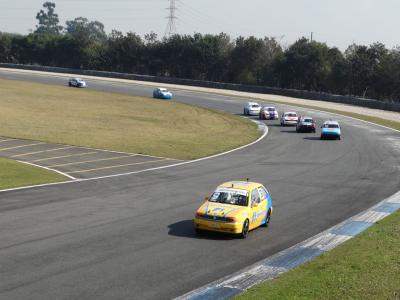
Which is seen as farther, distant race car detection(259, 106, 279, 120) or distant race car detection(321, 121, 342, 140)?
distant race car detection(259, 106, 279, 120)

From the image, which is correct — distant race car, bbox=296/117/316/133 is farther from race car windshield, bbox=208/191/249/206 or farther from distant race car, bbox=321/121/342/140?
race car windshield, bbox=208/191/249/206

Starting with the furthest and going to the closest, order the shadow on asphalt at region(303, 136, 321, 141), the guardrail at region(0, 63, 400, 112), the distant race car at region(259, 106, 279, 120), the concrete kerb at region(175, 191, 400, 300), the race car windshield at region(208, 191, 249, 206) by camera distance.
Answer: the guardrail at region(0, 63, 400, 112), the distant race car at region(259, 106, 279, 120), the shadow on asphalt at region(303, 136, 321, 141), the race car windshield at region(208, 191, 249, 206), the concrete kerb at region(175, 191, 400, 300)

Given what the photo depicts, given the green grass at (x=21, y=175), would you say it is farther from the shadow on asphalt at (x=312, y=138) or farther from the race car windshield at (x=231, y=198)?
the shadow on asphalt at (x=312, y=138)

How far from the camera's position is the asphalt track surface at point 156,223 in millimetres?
14898

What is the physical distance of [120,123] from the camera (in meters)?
60.4

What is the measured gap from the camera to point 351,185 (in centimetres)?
3200

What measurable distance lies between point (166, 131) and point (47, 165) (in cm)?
2205

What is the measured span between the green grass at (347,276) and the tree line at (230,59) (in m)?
87.9

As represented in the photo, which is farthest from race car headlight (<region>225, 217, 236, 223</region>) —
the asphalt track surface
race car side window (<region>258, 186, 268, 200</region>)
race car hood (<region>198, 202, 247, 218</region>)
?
race car side window (<region>258, 186, 268, 200</region>)

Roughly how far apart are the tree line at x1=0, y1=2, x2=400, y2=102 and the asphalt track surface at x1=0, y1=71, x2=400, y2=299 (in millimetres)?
68224

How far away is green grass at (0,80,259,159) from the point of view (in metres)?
46.4

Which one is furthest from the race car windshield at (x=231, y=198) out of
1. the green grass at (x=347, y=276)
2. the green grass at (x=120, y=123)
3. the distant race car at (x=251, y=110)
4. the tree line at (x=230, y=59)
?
the tree line at (x=230, y=59)

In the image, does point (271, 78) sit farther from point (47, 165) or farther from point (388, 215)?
point (388, 215)

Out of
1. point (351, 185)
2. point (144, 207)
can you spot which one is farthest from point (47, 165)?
point (351, 185)
